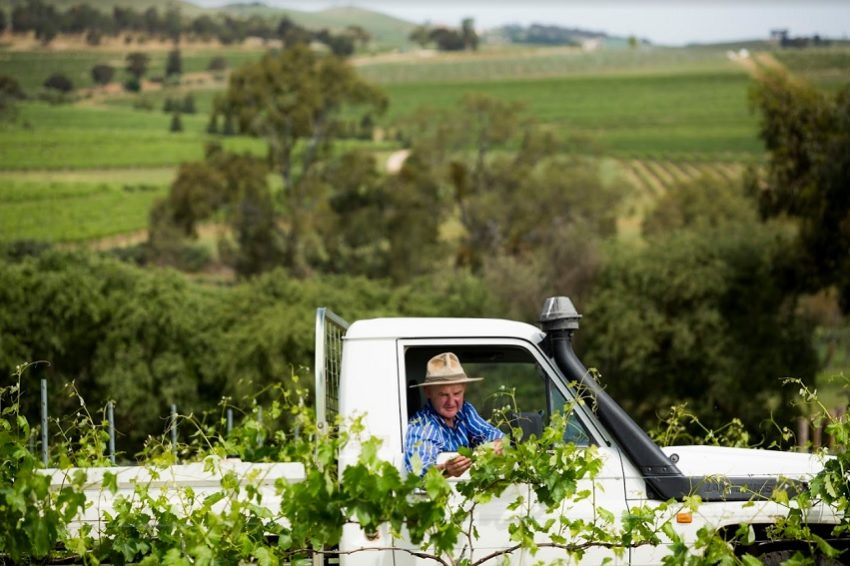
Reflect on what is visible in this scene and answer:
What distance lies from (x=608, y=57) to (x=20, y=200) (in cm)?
5481

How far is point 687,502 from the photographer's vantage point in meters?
6.14

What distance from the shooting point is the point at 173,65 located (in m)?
78.2

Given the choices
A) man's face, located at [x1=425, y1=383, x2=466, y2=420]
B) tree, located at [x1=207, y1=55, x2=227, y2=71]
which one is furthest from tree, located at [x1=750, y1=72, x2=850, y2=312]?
tree, located at [x1=207, y1=55, x2=227, y2=71]

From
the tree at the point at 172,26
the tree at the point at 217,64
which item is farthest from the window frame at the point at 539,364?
the tree at the point at 172,26

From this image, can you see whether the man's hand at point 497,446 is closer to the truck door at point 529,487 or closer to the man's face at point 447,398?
the truck door at point 529,487

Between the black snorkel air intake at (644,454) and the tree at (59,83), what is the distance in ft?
210

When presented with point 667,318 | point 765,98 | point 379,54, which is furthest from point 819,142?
point 379,54

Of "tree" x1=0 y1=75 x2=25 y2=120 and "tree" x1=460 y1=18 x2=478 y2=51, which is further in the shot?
"tree" x1=460 y1=18 x2=478 y2=51

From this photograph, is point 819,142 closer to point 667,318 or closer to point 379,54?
point 667,318

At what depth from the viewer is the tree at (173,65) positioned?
77688 mm

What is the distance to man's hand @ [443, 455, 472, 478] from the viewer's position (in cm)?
617

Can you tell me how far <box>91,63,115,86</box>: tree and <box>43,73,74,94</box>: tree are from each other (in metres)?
2.70

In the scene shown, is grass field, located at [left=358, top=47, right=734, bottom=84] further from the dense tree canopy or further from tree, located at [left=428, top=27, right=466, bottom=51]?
the dense tree canopy

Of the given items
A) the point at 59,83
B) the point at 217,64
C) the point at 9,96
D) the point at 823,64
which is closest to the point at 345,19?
the point at 217,64
